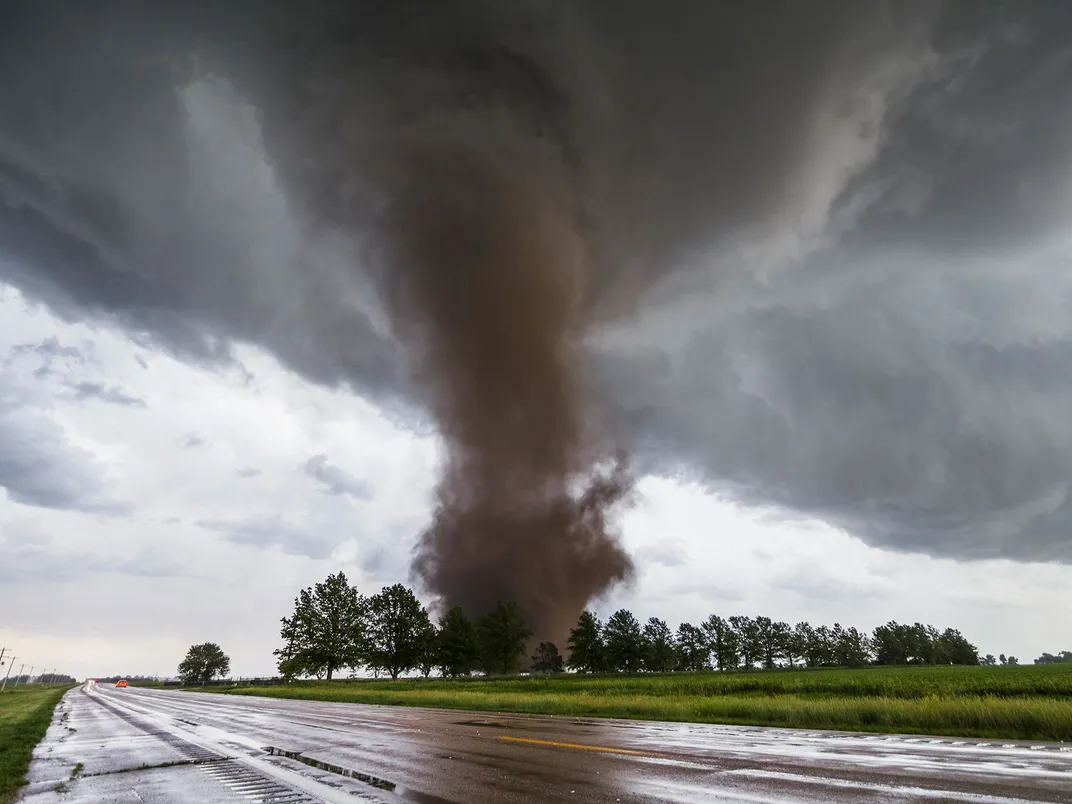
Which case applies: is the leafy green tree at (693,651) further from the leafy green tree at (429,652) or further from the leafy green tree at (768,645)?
the leafy green tree at (429,652)

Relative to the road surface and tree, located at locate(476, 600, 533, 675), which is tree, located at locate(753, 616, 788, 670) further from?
the road surface

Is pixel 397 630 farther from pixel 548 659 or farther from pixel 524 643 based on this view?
pixel 548 659

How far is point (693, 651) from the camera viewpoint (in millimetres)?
158625

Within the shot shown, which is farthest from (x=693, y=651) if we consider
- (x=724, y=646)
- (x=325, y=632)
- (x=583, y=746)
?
(x=583, y=746)

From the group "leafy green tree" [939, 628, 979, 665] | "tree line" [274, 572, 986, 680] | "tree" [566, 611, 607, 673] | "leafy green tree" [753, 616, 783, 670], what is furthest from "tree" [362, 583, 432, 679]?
"leafy green tree" [939, 628, 979, 665]

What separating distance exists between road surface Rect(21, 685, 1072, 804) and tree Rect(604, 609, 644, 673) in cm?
12287

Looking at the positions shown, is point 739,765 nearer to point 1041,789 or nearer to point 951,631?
A: point 1041,789

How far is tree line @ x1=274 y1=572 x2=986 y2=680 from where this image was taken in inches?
3334

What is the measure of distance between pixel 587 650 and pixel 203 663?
400 ft

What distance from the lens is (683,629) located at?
165 m

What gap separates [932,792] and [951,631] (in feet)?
759

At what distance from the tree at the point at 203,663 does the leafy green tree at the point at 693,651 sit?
137 m

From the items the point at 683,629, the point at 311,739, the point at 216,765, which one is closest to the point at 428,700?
the point at 311,739

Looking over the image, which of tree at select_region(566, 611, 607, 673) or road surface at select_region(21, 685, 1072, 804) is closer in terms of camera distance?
road surface at select_region(21, 685, 1072, 804)
